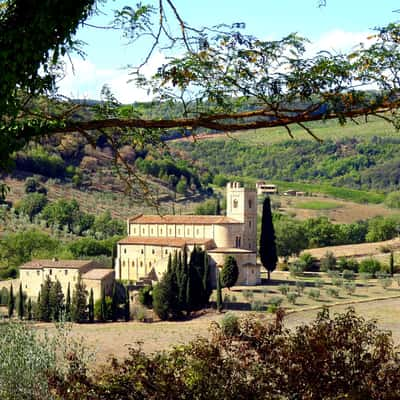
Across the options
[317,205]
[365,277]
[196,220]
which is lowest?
[365,277]

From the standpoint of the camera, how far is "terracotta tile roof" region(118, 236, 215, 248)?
52.4m

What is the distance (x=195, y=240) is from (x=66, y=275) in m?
9.11

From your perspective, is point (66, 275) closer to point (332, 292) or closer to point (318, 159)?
point (332, 292)

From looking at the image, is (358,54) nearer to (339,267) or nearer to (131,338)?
(131,338)

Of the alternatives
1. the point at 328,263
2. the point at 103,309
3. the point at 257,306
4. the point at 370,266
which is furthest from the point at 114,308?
the point at 370,266

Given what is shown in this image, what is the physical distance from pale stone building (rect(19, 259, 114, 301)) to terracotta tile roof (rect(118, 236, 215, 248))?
4.95 m

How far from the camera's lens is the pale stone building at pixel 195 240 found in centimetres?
5084

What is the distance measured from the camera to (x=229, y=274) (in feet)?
159

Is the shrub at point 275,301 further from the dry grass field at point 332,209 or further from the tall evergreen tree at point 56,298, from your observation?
the dry grass field at point 332,209

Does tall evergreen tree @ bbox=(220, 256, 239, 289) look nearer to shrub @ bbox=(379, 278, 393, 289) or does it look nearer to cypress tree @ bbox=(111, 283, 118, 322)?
cypress tree @ bbox=(111, 283, 118, 322)

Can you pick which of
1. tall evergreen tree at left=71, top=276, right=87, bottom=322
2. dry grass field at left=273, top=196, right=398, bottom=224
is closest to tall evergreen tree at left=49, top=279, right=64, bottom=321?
tall evergreen tree at left=71, top=276, right=87, bottom=322

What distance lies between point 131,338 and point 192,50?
2954 centimetres

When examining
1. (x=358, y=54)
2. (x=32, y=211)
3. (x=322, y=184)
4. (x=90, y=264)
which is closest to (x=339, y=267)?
(x=90, y=264)

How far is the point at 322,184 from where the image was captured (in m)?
144
